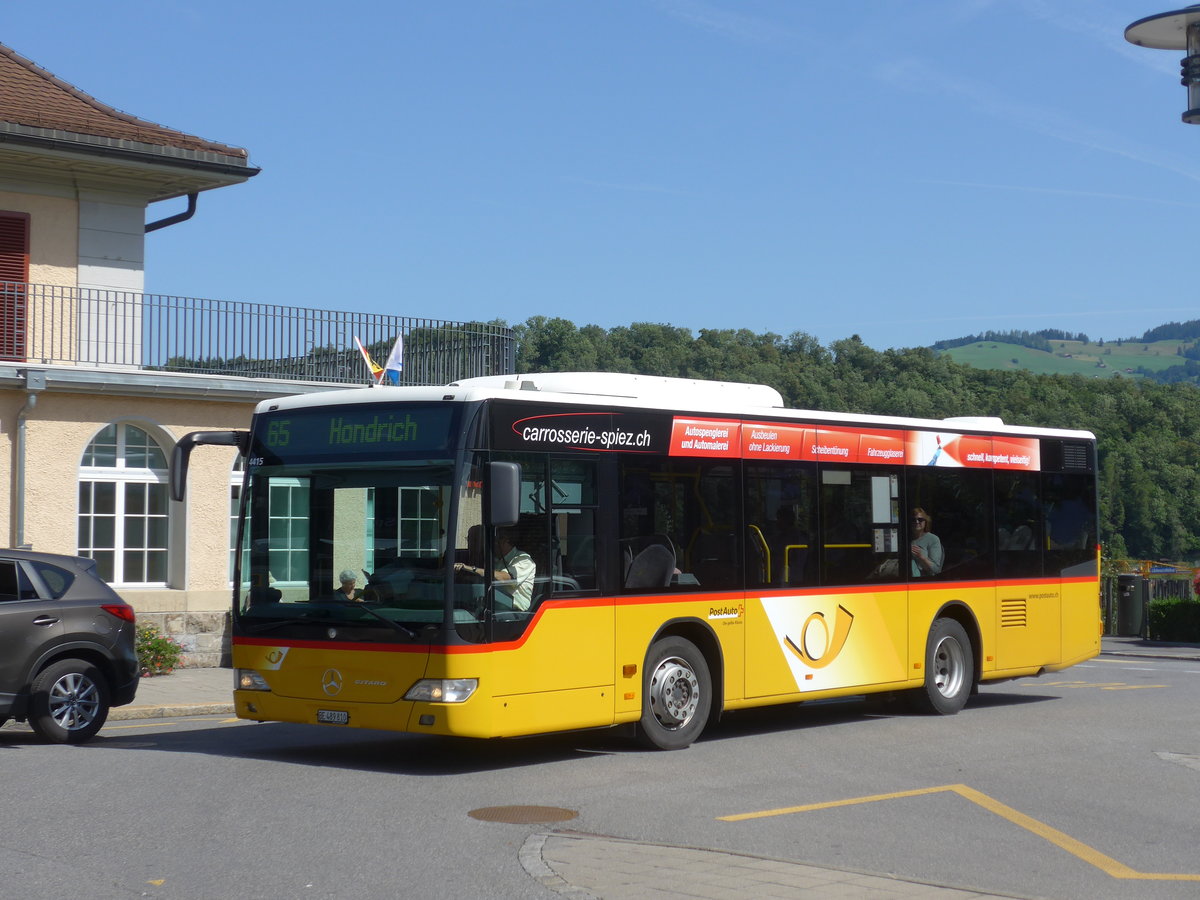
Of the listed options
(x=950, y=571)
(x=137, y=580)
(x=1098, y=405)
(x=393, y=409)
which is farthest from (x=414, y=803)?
(x=1098, y=405)

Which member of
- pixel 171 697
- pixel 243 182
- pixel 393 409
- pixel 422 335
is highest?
pixel 243 182

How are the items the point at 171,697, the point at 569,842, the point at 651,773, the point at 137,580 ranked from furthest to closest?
1. the point at 137,580
2. the point at 171,697
3. the point at 651,773
4. the point at 569,842

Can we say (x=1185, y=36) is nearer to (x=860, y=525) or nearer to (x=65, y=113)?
(x=860, y=525)

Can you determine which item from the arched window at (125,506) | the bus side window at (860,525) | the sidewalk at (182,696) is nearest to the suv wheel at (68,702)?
the sidewalk at (182,696)

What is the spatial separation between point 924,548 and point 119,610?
7.73 m

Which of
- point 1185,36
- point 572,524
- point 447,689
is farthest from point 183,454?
point 1185,36

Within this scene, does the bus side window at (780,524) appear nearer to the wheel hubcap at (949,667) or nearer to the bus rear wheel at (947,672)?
the bus rear wheel at (947,672)

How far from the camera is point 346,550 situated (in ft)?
37.0

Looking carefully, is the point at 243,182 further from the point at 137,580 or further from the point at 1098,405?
the point at 1098,405

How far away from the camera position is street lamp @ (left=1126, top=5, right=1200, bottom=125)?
2167cm

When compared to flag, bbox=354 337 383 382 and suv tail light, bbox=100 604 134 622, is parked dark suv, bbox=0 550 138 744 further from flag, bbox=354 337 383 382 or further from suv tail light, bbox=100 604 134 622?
flag, bbox=354 337 383 382

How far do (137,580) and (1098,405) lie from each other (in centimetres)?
9595

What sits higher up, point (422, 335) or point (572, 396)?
point (422, 335)

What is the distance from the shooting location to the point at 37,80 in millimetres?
24047
